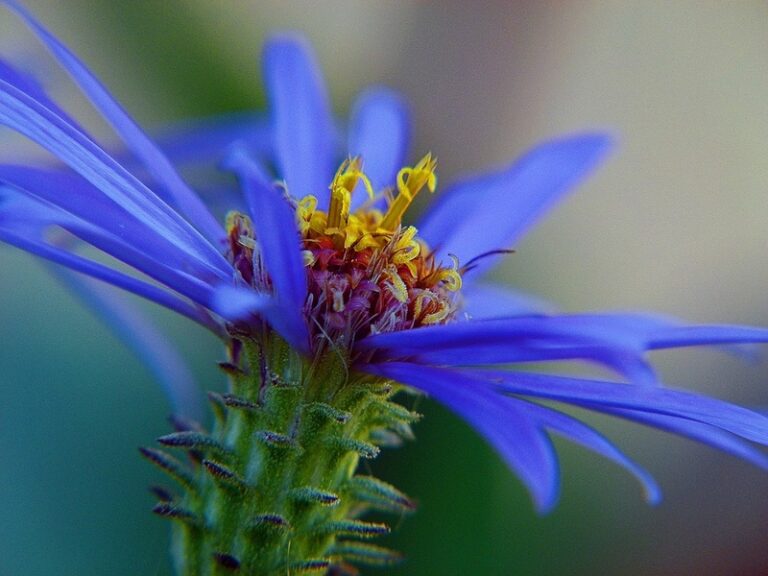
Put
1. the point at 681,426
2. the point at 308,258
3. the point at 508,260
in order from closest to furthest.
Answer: the point at 681,426 → the point at 308,258 → the point at 508,260

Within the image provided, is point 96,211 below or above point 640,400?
above

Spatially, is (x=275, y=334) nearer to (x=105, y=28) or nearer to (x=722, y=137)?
(x=105, y=28)

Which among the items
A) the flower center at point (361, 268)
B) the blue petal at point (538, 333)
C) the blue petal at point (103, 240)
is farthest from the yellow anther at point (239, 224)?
the blue petal at point (538, 333)

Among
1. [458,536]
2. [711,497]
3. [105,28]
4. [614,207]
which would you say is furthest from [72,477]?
[614,207]

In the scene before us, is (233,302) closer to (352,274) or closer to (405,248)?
(352,274)

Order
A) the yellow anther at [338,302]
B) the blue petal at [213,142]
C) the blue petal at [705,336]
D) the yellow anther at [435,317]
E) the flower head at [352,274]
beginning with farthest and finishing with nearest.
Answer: the blue petal at [213,142] → the yellow anther at [435,317] → the yellow anther at [338,302] → the blue petal at [705,336] → the flower head at [352,274]

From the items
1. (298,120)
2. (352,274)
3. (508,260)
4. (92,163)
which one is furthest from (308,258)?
(508,260)

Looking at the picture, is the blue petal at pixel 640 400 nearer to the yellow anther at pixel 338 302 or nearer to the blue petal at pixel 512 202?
the yellow anther at pixel 338 302
